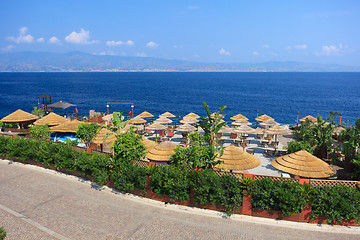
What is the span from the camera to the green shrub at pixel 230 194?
412 inches

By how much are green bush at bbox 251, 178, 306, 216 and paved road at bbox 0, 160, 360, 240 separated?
596mm

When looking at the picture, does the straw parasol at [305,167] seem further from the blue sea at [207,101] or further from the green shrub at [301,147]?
the blue sea at [207,101]

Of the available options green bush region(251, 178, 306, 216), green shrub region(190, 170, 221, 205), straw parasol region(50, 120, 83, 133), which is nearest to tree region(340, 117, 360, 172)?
green bush region(251, 178, 306, 216)

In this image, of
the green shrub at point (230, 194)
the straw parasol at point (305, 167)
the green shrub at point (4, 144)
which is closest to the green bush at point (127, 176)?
the green shrub at point (230, 194)

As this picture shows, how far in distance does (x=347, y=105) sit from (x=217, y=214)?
260 feet

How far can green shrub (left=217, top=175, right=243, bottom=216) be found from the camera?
10477mm

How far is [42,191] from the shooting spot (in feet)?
42.2

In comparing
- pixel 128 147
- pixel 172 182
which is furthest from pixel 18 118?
pixel 172 182

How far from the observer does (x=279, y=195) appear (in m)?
9.98

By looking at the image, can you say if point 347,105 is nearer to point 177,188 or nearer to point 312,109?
point 312,109

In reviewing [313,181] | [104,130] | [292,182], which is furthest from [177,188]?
[104,130]

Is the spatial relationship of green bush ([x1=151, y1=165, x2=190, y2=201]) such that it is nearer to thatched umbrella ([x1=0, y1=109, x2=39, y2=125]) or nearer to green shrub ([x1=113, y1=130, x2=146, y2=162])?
green shrub ([x1=113, y1=130, x2=146, y2=162])

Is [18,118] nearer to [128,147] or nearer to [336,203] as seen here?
[128,147]

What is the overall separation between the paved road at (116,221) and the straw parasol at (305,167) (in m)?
2.34
